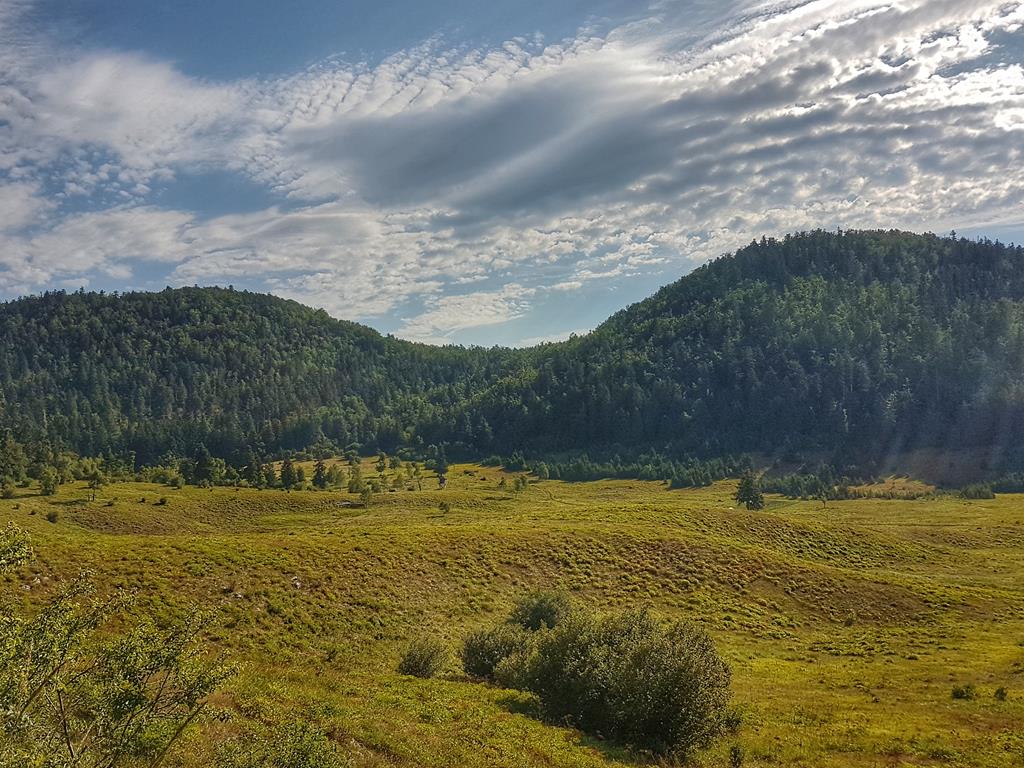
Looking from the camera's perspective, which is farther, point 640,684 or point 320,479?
point 320,479

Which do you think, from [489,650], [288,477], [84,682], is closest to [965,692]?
→ [489,650]

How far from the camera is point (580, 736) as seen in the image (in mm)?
24125

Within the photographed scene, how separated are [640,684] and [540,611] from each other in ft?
55.5

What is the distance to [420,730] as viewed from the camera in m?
21.0

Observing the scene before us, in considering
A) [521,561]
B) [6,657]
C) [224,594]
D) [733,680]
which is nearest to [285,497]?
[521,561]

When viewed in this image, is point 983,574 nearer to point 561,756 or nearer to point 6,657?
point 561,756

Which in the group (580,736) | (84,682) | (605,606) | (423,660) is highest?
(84,682)

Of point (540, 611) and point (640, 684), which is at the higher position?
point (640, 684)

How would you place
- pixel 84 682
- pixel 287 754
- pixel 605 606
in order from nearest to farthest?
pixel 84 682
pixel 287 754
pixel 605 606

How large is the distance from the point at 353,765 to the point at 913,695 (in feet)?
112

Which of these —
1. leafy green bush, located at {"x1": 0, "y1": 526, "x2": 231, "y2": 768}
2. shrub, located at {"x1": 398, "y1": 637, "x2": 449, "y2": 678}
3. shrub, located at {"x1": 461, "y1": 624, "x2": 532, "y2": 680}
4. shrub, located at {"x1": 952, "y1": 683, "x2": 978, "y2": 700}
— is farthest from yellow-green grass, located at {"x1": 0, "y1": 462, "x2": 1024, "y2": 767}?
leafy green bush, located at {"x1": 0, "y1": 526, "x2": 231, "y2": 768}

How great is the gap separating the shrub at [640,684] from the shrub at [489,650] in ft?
15.5

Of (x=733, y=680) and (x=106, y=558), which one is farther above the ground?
(x=106, y=558)

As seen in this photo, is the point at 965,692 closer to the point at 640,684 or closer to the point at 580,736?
the point at 640,684
